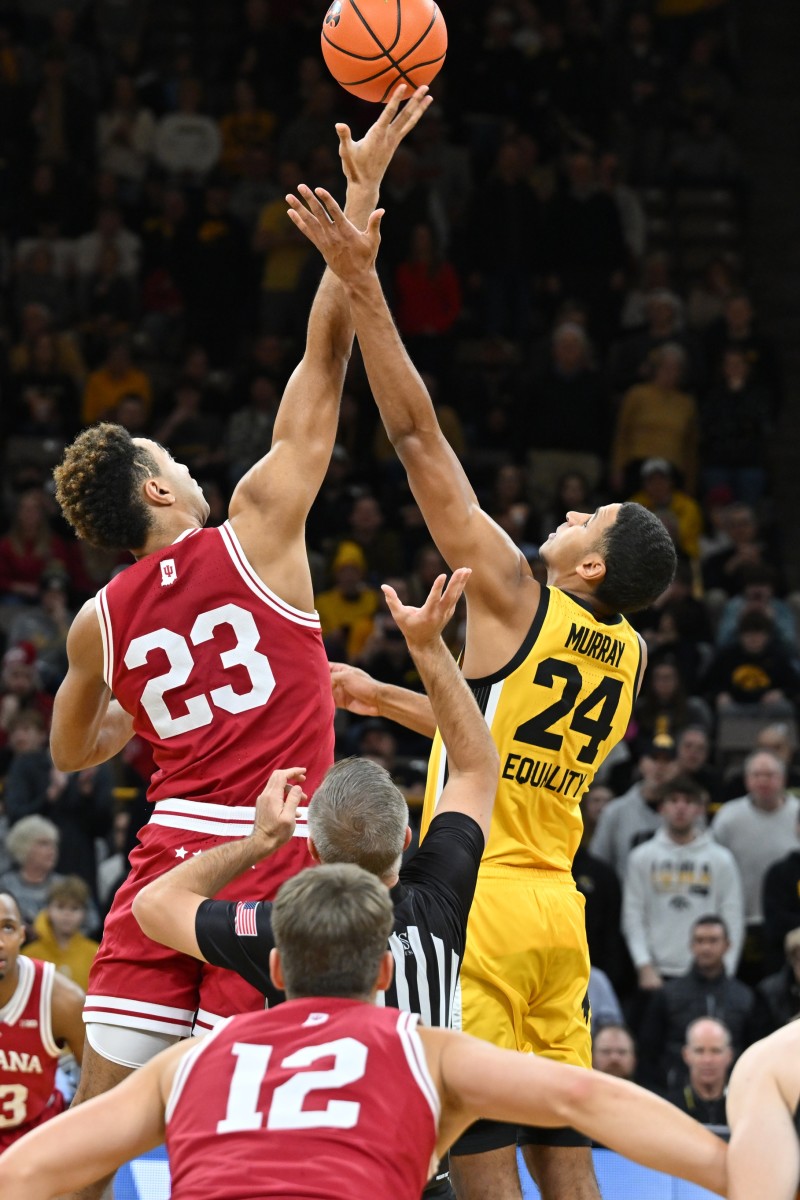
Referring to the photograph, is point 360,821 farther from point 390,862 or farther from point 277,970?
point 277,970

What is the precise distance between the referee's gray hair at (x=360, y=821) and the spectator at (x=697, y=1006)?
264 inches

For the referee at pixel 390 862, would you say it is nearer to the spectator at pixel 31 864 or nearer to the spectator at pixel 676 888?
the spectator at pixel 31 864

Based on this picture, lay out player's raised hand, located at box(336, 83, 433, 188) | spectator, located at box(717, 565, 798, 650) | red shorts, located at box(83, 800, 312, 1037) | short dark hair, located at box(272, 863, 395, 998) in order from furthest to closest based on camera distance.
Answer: spectator, located at box(717, 565, 798, 650), player's raised hand, located at box(336, 83, 433, 188), red shorts, located at box(83, 800, 312, 1037), short dark hair, located at box(272, 863, 395, 998)

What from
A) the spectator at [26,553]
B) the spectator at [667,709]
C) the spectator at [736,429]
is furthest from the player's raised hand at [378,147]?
the spectator at [736,429]

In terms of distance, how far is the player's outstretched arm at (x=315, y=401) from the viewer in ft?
16.0

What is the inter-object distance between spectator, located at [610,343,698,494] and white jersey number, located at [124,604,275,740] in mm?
11065

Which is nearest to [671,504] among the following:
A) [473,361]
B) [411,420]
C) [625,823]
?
[473,361]

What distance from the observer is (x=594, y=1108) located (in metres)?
3.29

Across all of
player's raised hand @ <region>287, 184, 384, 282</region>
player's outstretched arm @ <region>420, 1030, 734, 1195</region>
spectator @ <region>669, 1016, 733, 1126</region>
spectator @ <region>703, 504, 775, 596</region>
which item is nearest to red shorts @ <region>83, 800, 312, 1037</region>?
player's outstretched arm @ <region>420, 1030, 734, 1195</region>

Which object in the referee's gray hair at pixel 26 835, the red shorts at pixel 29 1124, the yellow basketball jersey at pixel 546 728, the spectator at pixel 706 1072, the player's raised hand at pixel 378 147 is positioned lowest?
the spectator at pixel 706 1072

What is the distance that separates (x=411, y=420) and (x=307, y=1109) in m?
2.41

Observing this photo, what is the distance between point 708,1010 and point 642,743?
101 inches

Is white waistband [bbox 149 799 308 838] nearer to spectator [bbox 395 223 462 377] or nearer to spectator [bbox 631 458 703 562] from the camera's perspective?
spectator [bbox 631 458 703 562]

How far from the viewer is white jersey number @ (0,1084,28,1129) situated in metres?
6.98
